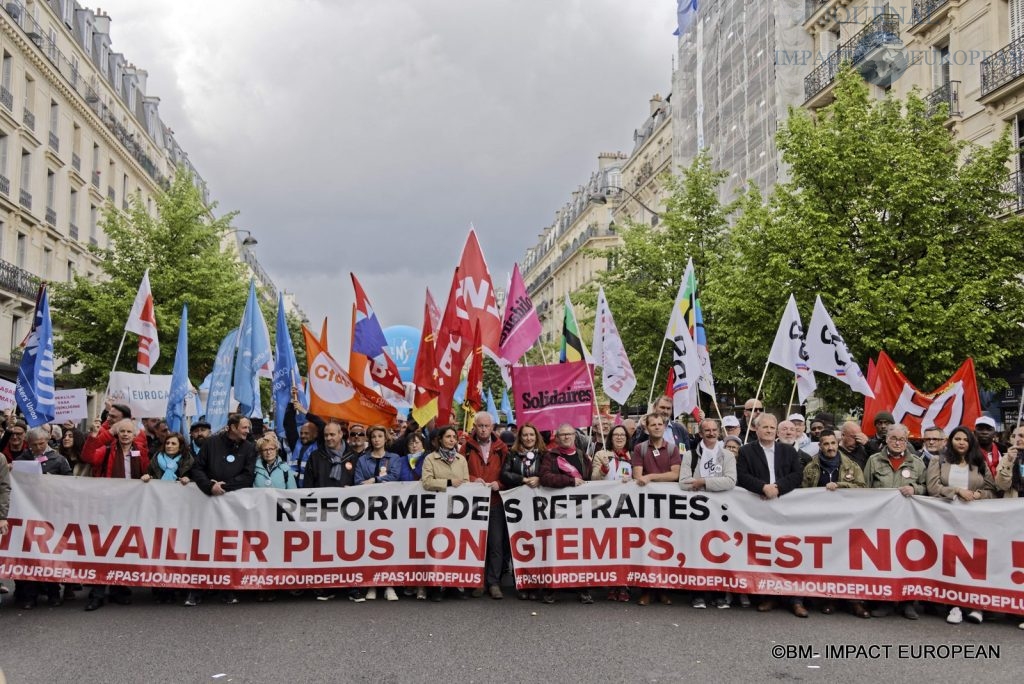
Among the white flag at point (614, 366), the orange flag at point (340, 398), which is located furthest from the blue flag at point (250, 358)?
the white flag at point (614, 366)

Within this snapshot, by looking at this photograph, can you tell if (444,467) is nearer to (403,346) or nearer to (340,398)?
(340,398)

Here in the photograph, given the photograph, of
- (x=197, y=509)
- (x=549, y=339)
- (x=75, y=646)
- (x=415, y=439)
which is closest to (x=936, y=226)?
(x=415, y=439)

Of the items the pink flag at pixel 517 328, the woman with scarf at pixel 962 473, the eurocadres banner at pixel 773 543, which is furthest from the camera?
the pink flag at pixel 517 328

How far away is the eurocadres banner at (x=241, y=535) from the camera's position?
9.14 metres

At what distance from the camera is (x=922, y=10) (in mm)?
28203

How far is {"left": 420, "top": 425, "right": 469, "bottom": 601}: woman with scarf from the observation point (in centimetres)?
939

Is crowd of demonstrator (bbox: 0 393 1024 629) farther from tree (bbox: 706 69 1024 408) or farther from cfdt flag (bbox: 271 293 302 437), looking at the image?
tree (bbox: 706 69 1024 408)

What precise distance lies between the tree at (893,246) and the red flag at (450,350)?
466 inches

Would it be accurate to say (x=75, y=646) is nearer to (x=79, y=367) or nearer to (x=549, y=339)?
(x=79, y=367)

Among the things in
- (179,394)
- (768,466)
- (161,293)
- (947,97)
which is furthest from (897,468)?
(161,293)

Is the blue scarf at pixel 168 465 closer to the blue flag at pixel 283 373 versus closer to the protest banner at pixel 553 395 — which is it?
the protest banner at pixel 553 395

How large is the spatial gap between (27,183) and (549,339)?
2254 inches

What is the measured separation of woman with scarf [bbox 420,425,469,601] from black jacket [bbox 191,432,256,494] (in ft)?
5.32

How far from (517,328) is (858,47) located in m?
23.7
